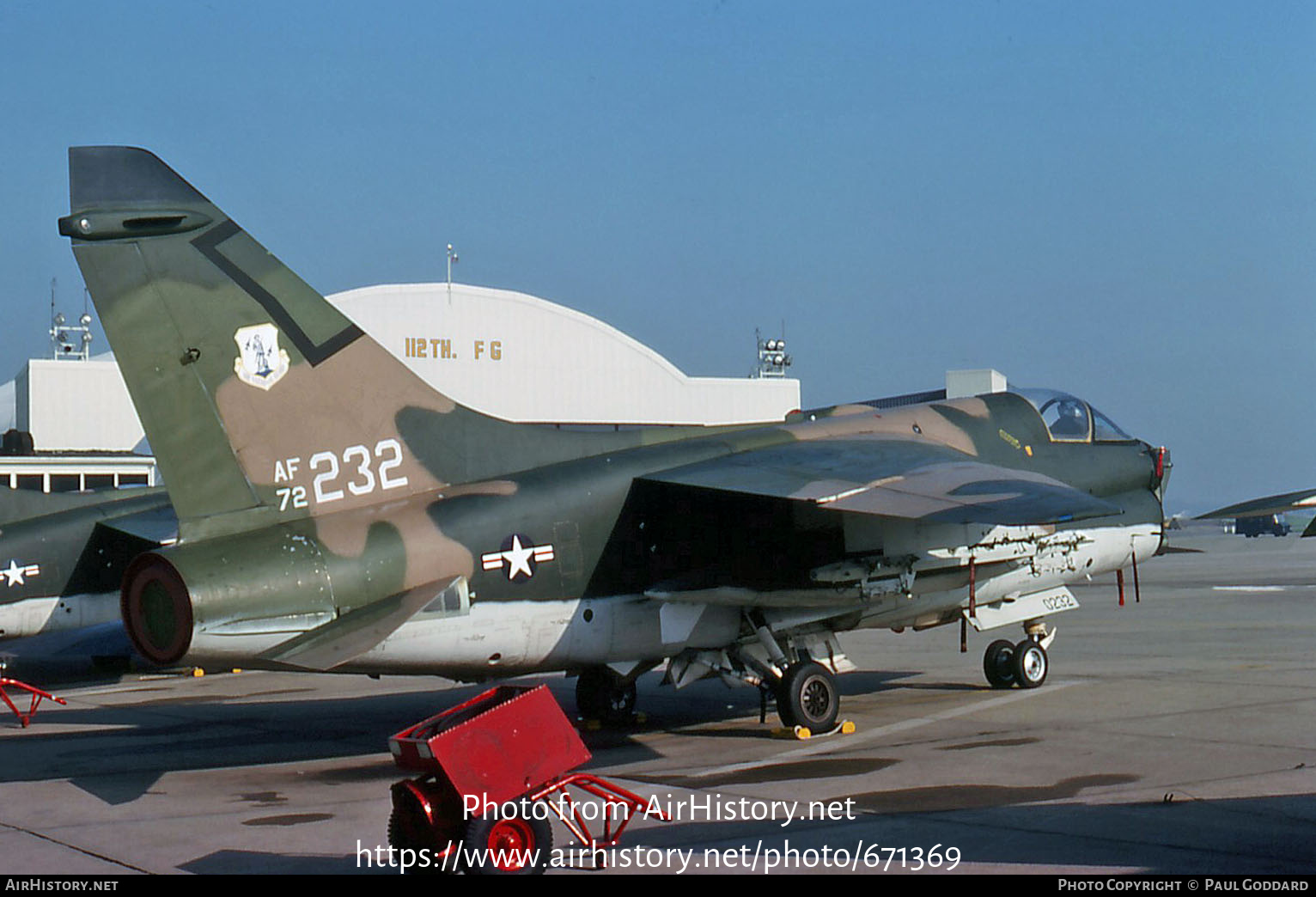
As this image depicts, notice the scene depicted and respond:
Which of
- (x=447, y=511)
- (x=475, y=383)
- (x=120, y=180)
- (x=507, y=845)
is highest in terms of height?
(x=475, y=383)

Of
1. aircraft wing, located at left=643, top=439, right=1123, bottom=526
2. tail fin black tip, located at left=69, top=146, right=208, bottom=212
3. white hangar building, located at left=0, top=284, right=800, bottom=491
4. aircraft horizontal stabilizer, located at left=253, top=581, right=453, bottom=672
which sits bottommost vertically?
aircraft horizontal stabilizer, located at left=253, top=581, right=453, bottom=672

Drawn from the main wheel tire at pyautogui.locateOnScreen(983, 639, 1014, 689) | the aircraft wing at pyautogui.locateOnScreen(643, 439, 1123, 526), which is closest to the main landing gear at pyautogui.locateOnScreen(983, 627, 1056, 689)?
the main wheel tire at pyautogui.locateOnScreen(983, 639, 1014, 689)

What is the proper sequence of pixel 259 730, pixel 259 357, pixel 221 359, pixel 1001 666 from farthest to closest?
pixel 1001 666
pixel 259 730
pixel 259 357
pixel 221 359

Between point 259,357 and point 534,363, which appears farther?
point 534,363

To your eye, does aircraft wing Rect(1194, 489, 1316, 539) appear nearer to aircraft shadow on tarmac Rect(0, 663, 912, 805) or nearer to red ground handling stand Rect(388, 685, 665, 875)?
red ground handling stand Rect(388, 685, 665, 875)

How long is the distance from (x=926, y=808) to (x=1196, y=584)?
29.0m

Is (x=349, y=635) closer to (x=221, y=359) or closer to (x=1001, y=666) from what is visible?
(x=221, y=359)

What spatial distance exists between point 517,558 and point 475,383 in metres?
28.5

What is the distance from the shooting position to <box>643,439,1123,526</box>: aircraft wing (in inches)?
434

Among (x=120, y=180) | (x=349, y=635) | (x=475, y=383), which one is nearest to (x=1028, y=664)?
(x=349, y=635)

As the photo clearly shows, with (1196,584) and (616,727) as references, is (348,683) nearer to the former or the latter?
(616,727)

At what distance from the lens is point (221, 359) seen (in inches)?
431

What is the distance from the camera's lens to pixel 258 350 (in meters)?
11.1

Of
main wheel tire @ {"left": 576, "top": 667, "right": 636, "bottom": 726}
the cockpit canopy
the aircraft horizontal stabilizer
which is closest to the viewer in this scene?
the aircraft horizontal stabilizer
